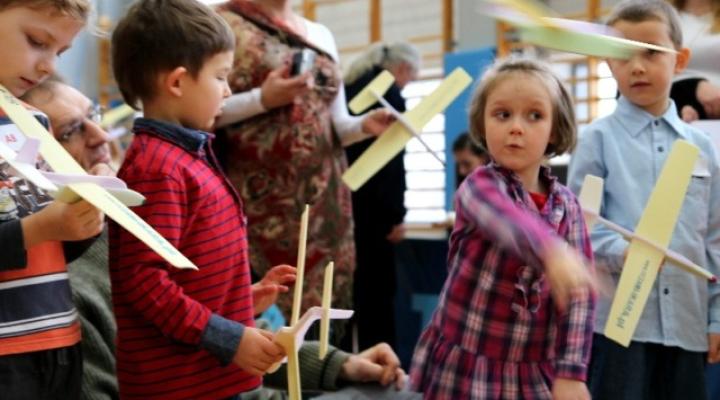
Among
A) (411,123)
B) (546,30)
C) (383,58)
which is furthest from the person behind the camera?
(383,58)

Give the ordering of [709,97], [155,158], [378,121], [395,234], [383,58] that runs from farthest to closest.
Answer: [383,58], [395,234], [709,97], [378,121], [155,158]

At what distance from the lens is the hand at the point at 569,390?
112 cm

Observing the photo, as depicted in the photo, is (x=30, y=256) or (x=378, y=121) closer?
(x=30, y=256)

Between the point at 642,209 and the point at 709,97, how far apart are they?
18.4 inches

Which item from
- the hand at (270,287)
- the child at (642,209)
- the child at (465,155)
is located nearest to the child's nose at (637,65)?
the child at (642,209)

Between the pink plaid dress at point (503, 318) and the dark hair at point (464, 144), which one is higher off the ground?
the pink plaid dress at point (503, 318)

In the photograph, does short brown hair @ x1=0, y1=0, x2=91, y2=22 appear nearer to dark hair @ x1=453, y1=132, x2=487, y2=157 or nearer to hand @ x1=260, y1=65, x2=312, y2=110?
hand @ x1=260, y1=65, x2=312, y2=110

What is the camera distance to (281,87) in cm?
161

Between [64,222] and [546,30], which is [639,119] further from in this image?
[64,222]

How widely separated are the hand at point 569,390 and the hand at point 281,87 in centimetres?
75

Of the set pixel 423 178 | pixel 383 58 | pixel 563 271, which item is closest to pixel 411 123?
pixel 563 271

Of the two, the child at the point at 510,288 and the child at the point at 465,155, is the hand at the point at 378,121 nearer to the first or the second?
the child at the point at 510,288

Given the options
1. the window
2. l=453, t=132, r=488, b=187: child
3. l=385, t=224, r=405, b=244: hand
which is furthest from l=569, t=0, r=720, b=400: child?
the window

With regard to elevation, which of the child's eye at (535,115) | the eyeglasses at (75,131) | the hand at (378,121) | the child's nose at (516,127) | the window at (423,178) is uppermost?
the child's eye at (535,115)
